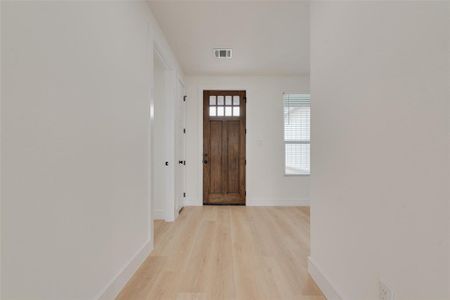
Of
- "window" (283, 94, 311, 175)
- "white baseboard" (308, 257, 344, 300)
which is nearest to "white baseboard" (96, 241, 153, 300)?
"white baseboard" (308, 257, 344, 300)

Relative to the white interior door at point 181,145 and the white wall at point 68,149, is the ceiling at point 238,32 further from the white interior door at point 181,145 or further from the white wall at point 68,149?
the white wall at point 68,149

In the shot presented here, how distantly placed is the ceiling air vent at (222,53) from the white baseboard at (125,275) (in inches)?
110

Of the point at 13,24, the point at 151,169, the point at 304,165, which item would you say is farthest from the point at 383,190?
the point at 304,165

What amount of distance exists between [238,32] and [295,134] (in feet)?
8.34

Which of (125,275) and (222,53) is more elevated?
(222,53)

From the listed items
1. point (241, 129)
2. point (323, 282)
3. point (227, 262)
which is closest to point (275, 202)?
point (241, 129)

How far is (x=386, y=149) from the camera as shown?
1067 mm

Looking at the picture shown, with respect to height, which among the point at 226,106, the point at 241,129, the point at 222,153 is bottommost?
the point at 222,153

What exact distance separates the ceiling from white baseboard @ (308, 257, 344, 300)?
2548 mm

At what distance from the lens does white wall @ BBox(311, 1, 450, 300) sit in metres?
0.82

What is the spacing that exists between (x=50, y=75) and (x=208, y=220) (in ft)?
9.95

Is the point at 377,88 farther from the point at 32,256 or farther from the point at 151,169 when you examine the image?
the point at 151,169

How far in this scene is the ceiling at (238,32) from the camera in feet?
8.08

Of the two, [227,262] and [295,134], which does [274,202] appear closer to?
[295,134]
